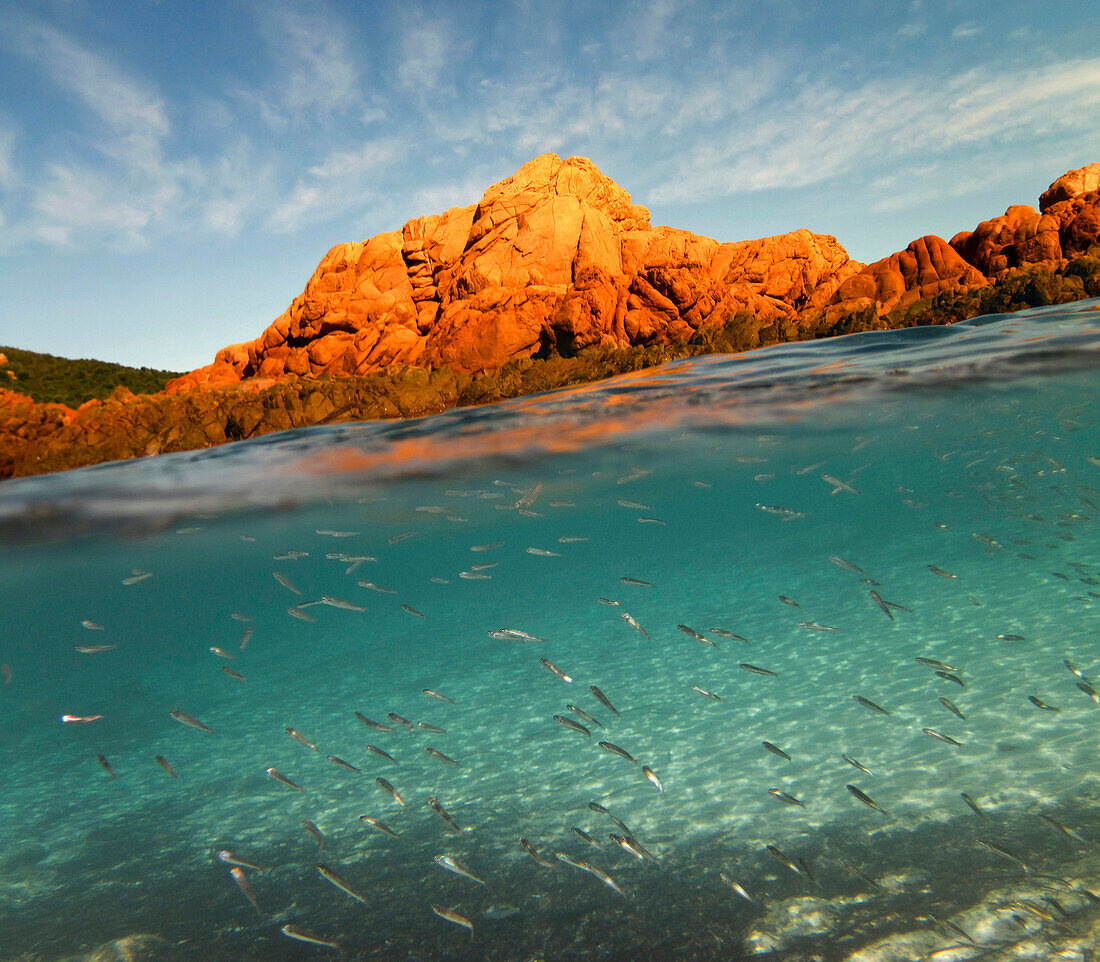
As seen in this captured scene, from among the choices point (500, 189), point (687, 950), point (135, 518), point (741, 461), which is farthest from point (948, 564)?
point (500, 189)

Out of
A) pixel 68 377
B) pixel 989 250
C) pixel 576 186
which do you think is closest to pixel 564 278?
pixel 576 186

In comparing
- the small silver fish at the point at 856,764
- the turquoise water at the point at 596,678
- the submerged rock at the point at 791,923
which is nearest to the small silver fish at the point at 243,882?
the turquoise water at the point at 596,678

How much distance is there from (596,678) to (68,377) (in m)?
37.3

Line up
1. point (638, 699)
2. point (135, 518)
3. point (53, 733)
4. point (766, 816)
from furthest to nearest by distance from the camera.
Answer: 1. point (135, 518)
2. point (53, 733)
3. point (638, 699)
4. point (766, 816)

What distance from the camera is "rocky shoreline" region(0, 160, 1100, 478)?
15609mm

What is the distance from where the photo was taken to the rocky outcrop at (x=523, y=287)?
3002 cm

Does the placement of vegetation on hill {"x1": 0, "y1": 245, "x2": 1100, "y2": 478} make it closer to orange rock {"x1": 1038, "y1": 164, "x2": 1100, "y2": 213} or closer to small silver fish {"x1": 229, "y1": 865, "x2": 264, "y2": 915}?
orange rock {"x1": 1038, "y1": 164, "x2": 1100, "y2": 213}

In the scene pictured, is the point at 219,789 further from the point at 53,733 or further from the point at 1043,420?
the point at 1043,420

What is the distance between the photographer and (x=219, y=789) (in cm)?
670

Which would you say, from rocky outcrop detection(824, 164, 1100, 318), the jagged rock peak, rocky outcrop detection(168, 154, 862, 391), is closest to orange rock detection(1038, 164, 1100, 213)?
rocky outcrop detection(824, 164, 1100, 318)

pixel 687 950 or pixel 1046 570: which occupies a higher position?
pixel 687 950

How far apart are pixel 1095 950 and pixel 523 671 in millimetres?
8882

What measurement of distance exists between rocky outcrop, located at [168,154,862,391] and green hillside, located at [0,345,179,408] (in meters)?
2.47

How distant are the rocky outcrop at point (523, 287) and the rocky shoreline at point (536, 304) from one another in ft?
0.36
